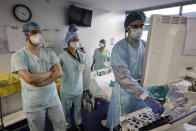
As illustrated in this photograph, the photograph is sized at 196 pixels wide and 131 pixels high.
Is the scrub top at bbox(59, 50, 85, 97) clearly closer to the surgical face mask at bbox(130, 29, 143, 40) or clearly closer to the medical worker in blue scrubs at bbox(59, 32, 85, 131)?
the medical worker in blue scrubs at bbox(59, 32, 85, 131)

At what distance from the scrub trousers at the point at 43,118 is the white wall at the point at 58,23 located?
4.19 ft

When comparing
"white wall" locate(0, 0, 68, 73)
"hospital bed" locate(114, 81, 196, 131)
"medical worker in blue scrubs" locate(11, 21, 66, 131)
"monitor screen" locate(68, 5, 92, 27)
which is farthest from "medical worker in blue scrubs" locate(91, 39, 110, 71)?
"hospital bed" locate(114, 81, 196, 131)

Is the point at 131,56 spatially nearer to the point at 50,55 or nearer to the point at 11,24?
the point at 50,55

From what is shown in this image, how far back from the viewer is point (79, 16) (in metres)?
2.84

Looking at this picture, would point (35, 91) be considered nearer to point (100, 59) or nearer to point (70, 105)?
point (70, 105)

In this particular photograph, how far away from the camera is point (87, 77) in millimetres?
3551

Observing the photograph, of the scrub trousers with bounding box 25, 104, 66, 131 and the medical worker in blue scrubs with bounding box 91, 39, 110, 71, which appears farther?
the medical worker in blue scrubs with bounding box 91, 39, 110, 71

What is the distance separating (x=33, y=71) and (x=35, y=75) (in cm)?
11

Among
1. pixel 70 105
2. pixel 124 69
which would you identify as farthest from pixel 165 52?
pixel 70 105

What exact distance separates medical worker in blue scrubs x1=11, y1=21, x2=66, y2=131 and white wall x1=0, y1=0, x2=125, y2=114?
3.77ft

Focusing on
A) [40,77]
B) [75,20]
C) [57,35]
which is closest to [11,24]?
[57,35]

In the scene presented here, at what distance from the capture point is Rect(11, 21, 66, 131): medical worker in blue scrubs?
1.19 m

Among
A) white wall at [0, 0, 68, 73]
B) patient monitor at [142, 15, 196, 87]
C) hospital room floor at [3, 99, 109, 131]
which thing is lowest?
hospital room floor at [3, 99, 109, 131]

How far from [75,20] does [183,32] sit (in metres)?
2.48
